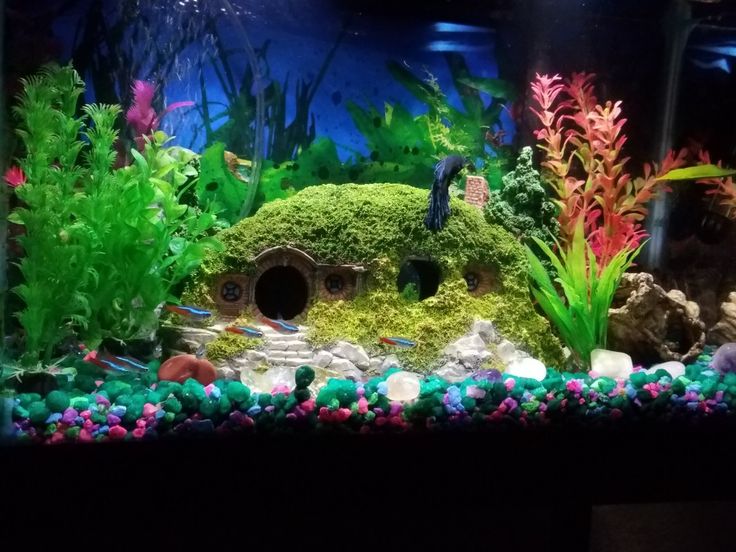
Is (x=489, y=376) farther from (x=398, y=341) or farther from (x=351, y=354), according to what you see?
(x=351, y=354)

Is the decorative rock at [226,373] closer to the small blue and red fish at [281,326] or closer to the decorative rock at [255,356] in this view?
the decorative rock at [255,356]

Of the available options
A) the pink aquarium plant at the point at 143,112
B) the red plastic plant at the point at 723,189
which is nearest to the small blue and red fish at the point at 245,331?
the pink aquarium plant at the point at 143,112

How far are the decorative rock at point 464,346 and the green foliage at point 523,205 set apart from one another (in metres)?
0.80

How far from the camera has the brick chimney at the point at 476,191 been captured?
3865mm

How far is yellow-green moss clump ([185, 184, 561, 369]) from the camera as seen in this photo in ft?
10.4

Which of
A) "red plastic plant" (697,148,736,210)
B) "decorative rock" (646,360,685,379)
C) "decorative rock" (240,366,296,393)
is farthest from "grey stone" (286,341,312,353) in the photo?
"red plastic plant" (697,148,736,210)

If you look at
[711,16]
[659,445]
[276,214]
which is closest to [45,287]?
[276,214]

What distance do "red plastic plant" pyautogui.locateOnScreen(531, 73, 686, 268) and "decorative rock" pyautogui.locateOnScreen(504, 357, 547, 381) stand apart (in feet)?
3.32

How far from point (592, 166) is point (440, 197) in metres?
1.12

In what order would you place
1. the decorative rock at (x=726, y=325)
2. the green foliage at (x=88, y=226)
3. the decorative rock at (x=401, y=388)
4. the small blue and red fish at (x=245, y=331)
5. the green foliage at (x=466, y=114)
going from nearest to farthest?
the decorative rock at (x=401, y=388), the green foliage at (x=88, y=226), the small blue and red fish at (x=245, y=331), the green foliage at (x=466, y=114), the decorative rock at (x=726, y=325)

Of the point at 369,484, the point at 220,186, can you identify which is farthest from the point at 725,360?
the point at 220,186

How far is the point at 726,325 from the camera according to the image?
385 centimetres

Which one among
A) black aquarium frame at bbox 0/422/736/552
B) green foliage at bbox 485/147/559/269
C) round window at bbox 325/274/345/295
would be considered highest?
green foliage at bbox 485/147/559/269

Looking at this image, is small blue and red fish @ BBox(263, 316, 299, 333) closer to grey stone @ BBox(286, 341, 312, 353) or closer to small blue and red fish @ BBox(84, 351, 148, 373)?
grey stone @ BBox(286, 341, 312, 353)
